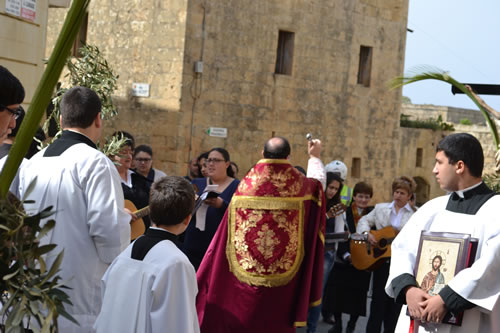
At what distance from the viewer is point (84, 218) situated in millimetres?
3766

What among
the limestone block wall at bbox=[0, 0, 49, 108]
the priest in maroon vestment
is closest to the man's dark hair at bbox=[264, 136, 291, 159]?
the priest in maroon vestment

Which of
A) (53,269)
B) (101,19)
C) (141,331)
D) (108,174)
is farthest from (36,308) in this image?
(101,19)

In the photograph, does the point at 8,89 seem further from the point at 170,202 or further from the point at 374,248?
the point at 374,248

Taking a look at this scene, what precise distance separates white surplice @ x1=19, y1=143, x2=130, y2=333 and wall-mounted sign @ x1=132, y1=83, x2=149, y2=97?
1393cm

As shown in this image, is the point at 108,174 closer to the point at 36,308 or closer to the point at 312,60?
the point at 36,308

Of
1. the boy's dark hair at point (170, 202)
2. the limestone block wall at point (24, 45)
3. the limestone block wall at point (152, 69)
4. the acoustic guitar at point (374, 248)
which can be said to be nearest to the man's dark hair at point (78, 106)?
the boy's dark hair at point (170, 202)

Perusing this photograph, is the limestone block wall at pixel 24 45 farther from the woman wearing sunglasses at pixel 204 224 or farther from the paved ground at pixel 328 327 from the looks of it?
the paved ground at pixel 328 327

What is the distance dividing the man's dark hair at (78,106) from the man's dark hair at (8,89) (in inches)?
47.1

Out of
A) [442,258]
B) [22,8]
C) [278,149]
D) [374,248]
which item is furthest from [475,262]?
[22,8]

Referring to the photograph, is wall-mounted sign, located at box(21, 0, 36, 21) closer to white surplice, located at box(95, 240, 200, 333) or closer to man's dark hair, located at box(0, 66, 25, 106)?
white surplice, located at box(95, 240, 200, 333)

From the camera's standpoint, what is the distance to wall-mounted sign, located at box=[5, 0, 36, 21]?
886 cm

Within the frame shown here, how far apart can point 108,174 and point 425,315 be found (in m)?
1.81

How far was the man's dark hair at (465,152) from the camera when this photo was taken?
414cm

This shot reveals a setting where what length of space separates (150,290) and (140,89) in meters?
14.7
